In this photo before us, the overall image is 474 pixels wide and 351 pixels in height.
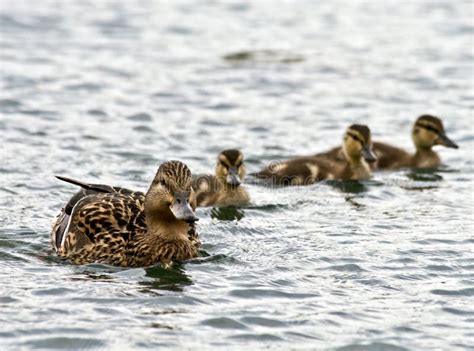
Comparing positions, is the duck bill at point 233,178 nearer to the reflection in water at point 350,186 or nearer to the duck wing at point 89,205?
the reflection in water at point 350,186

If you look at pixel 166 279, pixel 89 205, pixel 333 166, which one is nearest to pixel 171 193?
pixel 166 279

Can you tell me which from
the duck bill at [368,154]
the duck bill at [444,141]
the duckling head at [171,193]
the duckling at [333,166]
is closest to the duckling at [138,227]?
the duckling head at [171,193]

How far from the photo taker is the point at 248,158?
34.2ft

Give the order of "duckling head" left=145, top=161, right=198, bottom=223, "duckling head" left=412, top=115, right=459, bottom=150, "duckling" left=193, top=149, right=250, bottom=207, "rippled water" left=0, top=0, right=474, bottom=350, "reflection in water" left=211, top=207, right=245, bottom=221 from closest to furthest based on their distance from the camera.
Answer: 1. "rippled water" left=0, top=0, right=474, bottom=350
2. "duckling head" left=145, top=161, right=198, bottom=223
3. "reflection in water" left=211, top=207, right=245, bottom=221
4. "duckling" left=193, top=149, right=250, bottom=207
5. "duckling head" left=412, top=115, right=459, bottom=150

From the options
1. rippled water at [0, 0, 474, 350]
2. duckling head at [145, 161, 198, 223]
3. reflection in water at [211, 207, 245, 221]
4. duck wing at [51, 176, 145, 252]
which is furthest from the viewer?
reflection in water at [211, 207, 245, 221]

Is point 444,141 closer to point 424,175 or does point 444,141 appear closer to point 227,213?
point 424,175

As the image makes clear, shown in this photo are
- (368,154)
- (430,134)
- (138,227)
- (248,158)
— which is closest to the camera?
(138,227)

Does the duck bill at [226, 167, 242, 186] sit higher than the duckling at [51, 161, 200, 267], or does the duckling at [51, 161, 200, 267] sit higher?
the duck bill at [226, 167, 242, 186]

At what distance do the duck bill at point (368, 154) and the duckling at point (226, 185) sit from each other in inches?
50.9

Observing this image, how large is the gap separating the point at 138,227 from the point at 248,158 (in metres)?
3.44

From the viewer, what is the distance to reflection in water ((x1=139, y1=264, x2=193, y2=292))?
21.5 ft

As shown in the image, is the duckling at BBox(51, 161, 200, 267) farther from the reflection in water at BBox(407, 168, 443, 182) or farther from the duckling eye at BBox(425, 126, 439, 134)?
the duckling eye at BBox(425, 126, 439, 134)

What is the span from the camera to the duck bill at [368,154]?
32.6ft

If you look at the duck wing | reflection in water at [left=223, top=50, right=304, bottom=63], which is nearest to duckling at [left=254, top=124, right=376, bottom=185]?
the duck wing
